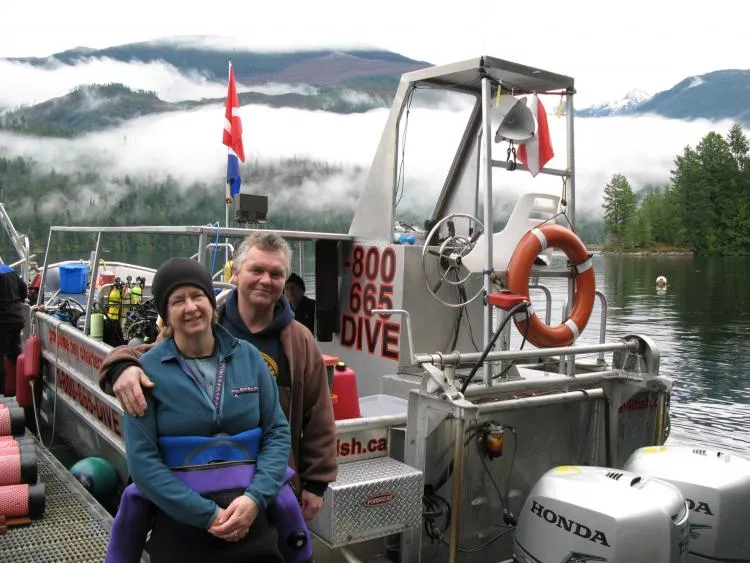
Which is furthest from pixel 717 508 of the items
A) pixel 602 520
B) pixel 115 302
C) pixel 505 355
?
pixel 115 302

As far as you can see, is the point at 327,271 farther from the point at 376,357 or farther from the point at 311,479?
the point at 311,479

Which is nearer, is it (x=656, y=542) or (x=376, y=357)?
(x=656, y=542)

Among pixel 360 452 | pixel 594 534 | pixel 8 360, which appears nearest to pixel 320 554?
pixel 360 452

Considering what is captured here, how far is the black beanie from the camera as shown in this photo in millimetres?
2307

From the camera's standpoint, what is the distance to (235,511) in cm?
215

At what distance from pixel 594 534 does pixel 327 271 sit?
10.1ft

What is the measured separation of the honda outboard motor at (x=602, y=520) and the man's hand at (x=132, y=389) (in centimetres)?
229

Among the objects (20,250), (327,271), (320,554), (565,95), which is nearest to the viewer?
(320,554)

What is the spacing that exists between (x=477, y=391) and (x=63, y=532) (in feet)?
7.84

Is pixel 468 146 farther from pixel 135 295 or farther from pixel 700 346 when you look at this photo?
pixel 700 346

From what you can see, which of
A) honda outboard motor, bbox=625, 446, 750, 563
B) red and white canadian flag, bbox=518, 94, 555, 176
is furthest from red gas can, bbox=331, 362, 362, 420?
red and white canadian flag, bbox=518, 94, 555, 176

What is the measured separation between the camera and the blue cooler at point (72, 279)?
9.40m

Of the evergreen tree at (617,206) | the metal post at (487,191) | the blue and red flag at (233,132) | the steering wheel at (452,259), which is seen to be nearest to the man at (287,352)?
the metal post at (487,191)

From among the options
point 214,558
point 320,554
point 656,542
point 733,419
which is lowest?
point 733,419
